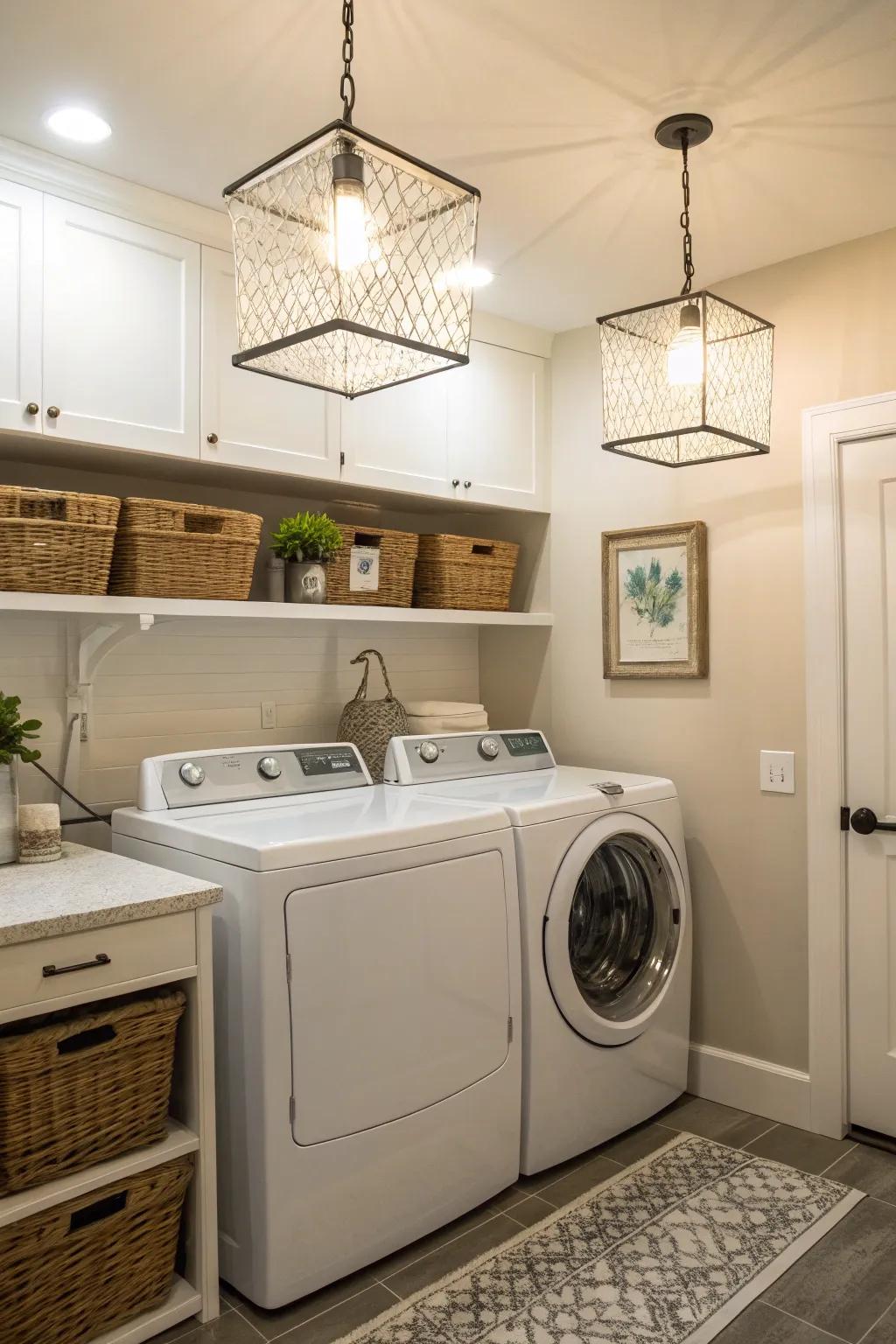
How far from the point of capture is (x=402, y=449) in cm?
298

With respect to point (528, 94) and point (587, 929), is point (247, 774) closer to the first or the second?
point (587, 929)

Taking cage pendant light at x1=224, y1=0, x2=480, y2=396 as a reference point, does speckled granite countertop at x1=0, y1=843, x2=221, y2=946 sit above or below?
below

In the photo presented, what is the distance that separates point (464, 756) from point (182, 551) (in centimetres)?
108

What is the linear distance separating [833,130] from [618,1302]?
2524mm

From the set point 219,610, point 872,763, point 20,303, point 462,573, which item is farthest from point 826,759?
point 20,303

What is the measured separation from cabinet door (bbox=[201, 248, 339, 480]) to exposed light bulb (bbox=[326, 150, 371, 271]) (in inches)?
38.0

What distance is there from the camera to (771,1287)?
6.84ft

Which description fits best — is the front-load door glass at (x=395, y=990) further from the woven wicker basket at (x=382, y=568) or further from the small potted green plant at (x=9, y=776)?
the woven wicker basket at (x=382, y=568)

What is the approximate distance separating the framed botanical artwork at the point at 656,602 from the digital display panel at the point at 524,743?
327 millimetres

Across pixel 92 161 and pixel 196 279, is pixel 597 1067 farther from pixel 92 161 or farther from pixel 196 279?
pixel 92 161

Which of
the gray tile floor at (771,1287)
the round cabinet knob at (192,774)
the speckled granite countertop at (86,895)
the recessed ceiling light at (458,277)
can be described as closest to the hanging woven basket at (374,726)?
the round cabinet knob at (192,774)

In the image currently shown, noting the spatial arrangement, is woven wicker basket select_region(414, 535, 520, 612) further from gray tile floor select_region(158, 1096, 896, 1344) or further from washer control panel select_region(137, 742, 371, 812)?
gray tile floor select_region(158, 1096, 896, 1344)

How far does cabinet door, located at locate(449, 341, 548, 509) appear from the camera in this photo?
3.17 meters

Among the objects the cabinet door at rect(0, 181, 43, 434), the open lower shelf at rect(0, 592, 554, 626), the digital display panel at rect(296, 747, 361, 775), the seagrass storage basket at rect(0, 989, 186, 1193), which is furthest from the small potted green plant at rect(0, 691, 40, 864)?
the digital display panel at rect(296, 747, 361, 775)
